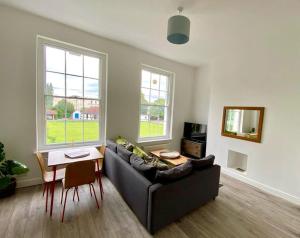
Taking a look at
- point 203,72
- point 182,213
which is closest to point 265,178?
point 182,213

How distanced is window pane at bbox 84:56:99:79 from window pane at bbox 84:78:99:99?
10 cm

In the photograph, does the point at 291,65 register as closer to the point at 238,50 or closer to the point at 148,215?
the point at 238,50

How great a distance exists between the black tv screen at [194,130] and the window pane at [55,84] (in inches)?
137

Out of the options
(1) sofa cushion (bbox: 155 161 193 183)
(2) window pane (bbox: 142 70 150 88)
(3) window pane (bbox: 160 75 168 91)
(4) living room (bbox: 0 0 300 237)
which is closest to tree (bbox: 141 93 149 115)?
(4) living room (bbox: 0 0 300 237)

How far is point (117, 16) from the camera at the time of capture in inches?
95.0

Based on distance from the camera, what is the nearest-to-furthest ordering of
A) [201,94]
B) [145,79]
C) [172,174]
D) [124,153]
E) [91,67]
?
[172,174] → [124,153] → [91,67] → [145,79] → [201,94]

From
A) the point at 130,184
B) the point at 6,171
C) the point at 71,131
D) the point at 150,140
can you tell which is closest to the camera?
the point at 130,184

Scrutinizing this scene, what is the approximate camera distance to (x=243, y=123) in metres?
3.29

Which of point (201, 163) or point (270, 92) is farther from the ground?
point (270, 92)

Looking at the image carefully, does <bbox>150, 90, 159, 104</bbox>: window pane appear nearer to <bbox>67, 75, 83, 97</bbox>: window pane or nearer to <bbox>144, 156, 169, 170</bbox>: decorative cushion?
<bbox>67, 75, 83, 97</bbox>: window pane

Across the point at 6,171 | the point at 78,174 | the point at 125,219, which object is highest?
the point at 78,174

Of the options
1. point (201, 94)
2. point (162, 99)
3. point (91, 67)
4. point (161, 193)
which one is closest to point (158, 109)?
point (162, 99)

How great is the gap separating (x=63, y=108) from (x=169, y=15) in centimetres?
248

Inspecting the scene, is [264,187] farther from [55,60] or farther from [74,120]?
[55,60]
